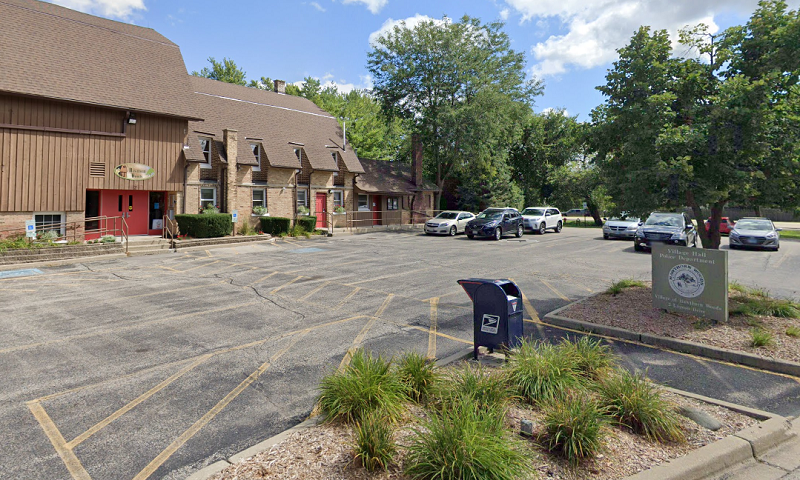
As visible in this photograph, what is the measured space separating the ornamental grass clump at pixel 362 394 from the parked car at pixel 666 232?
59.1ft

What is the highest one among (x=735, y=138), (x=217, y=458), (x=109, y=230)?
(x=735, y=138)

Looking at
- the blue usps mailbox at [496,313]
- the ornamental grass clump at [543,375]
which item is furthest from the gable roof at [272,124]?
the ornamental grass clump at [543,375]

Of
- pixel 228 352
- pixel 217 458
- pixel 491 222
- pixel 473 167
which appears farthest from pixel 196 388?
pixel 473 167

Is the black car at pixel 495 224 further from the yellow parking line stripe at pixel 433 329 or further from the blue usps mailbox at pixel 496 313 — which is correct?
the blue usps mailbox at pixel 496 313

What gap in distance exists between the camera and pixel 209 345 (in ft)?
23.5

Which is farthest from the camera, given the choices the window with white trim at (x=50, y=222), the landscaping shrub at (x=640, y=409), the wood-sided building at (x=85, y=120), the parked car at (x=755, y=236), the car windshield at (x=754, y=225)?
the car windshield at (x=754, y=225)

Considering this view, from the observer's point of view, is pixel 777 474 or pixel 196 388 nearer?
pixel 777 474

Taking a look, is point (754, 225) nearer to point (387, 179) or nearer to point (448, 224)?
point (448, 224)

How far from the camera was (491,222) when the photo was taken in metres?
26.1

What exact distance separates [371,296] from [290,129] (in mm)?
23053

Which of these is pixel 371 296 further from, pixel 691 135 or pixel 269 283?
pixel 691 135

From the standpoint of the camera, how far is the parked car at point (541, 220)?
30.7 metres

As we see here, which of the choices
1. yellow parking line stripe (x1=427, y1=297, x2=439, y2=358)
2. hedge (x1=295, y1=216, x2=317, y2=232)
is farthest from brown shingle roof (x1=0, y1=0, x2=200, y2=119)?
yellow parking line stripe (x1=427, y1=297, x2=439, y2=358)

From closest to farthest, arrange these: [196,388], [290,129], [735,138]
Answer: [196,388], [735,138], [290,129]
